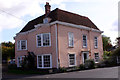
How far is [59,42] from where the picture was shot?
20.1 meters

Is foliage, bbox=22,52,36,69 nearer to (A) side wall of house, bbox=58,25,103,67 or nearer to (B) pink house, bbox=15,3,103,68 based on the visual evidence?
(B) pink house, bbox=15,3,103,68

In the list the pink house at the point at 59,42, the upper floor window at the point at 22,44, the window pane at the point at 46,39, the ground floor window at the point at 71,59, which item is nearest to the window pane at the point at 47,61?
the pink house at the point at 59,42

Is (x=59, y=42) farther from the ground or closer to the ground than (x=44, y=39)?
closer to the ground

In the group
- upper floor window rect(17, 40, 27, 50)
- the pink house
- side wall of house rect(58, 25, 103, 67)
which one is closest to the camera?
the pink house

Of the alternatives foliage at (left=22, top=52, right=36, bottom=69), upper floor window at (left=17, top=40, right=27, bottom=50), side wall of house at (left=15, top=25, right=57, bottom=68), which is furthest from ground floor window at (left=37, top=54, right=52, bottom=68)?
upper floor window at (left=17, top=40, right=27, bottom=50)

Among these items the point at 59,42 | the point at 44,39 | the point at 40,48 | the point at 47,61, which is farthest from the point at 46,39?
the point at 47,61

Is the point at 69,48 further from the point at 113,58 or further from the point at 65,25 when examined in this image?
the point at 113,58

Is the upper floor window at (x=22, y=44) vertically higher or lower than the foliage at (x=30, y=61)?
higher

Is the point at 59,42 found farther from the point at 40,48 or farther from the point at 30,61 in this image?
the point at 30,61

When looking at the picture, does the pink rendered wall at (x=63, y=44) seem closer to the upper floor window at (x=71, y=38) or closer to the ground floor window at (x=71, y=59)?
the upper floor window at (x=71, y=38)

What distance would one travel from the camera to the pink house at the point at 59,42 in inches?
797

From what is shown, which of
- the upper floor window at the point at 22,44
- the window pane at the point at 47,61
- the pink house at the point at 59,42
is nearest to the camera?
the pink house at the point at 59,42

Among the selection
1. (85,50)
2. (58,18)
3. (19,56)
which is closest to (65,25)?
(58,18)

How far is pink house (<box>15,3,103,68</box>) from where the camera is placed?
20234 mm
